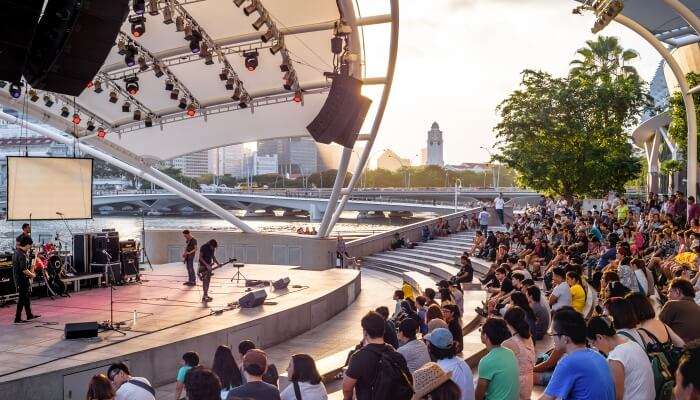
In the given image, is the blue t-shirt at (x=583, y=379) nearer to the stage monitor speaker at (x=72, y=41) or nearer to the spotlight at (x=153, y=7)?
the stage monitor speaker at (x=72, y=41)

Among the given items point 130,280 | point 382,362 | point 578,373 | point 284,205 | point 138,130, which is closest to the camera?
point 578,373

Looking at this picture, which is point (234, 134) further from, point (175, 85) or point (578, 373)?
point (578, 373)

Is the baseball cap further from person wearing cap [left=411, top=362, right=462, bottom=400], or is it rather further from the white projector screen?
the white projector screen

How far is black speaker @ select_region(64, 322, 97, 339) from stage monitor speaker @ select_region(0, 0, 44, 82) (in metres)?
4.39

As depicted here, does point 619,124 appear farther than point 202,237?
Yes

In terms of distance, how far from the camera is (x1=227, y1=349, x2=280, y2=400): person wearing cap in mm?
5156

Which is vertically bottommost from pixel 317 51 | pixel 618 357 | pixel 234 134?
pixel 618 357

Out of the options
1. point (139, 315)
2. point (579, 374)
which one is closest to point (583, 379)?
point (579, 374)

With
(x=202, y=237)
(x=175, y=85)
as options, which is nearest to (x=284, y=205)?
(x=202, y=237)

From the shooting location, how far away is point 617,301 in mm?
5594

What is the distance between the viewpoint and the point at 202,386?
448 cm

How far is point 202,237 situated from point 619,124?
811 inches

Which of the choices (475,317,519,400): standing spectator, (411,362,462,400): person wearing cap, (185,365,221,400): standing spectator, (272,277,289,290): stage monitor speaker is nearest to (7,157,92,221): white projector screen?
(272,277,289,290): stage monitor speaker

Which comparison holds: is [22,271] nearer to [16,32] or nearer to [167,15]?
[16,32]
